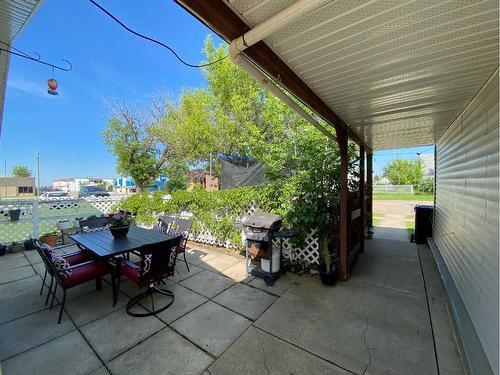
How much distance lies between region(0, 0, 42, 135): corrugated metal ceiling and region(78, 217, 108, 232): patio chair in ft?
9.02

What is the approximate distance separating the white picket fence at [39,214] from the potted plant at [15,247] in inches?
6.6

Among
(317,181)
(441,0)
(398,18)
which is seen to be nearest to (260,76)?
(398,18)

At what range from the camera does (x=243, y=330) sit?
2340 mm

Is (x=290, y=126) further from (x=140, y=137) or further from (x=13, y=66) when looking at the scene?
(x=140, y=137)

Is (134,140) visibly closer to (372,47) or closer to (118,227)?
(118,227)

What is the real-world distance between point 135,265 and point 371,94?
11.8 feet

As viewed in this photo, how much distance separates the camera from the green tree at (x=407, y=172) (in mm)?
27469

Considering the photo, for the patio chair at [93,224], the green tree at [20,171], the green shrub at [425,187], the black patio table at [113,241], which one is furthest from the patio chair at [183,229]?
the green tree at [20,171]

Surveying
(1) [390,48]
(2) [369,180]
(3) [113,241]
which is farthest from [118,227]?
(2) [369,180]

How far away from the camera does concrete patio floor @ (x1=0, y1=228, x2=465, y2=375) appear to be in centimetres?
192

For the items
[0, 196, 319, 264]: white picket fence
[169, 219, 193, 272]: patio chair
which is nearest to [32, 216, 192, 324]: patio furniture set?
[169, 219, 193, 272]: patio chair

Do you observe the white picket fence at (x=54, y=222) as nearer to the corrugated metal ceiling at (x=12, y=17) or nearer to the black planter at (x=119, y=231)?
the black planter at (x=119, y=231)

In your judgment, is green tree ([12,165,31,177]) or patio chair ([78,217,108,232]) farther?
green tree ([12,165,31,177])

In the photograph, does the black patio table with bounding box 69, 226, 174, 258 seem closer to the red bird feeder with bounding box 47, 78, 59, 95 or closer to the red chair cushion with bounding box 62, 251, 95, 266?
the red chair cushion with bounding box 62, 251, 95, 266
